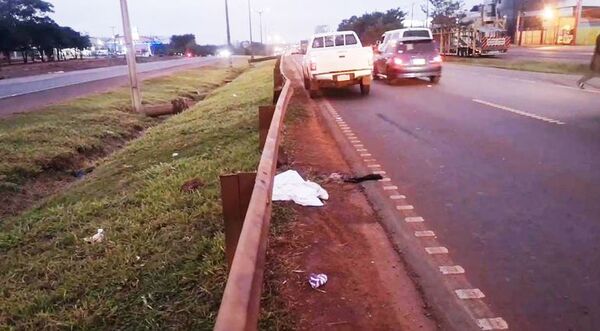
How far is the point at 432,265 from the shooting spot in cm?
391

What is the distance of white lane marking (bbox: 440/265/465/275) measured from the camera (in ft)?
12.4

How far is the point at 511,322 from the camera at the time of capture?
3.12 m

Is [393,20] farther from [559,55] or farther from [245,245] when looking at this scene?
[245,245]

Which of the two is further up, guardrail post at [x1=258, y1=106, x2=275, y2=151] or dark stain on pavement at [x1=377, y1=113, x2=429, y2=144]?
guardrail post at [x1=258, y1=106, x2=275, y2=151]

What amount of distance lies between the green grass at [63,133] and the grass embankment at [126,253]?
1.69m

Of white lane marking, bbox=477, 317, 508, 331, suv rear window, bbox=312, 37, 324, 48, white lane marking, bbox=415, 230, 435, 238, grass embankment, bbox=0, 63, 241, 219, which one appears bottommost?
grass embankment, bbox=0, 63, 241, 219

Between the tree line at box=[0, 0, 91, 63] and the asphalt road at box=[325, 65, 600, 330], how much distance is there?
51.4 meters

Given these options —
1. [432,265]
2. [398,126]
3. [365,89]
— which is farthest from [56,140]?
[432,265]

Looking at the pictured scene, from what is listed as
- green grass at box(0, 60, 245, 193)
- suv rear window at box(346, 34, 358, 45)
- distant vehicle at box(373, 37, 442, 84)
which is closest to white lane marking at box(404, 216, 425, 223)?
green grass at box(0, 60, 245, 193)

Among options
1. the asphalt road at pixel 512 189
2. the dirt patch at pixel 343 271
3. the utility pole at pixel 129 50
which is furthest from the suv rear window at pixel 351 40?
the dirt patch at pixel 343 271

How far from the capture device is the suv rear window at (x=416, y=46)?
18344 mm

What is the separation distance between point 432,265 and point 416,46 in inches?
615

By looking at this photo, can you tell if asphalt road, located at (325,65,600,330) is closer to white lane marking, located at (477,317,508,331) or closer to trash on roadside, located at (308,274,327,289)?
white lane marking, located at (477,317,508,331)

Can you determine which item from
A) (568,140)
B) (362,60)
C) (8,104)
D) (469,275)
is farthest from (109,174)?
(8,104)
